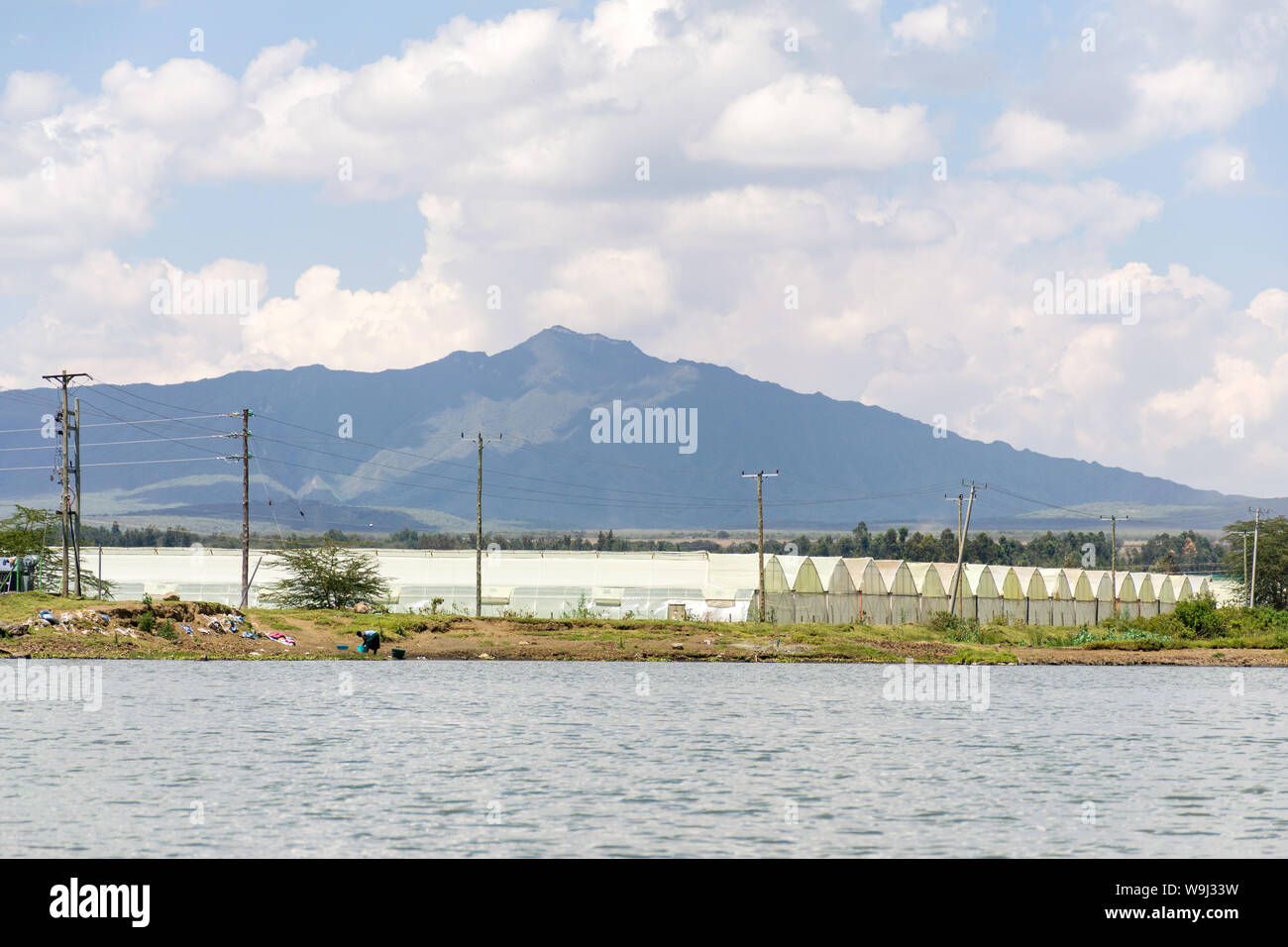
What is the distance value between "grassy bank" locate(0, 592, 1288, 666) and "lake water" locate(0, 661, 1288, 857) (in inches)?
560

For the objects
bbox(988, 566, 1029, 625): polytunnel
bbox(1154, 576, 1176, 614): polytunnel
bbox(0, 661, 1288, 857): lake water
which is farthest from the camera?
bbox(1154, 576, 1176, 614): polytunnel

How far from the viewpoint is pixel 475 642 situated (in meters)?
75.9

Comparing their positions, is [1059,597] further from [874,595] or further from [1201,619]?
[1201,619]

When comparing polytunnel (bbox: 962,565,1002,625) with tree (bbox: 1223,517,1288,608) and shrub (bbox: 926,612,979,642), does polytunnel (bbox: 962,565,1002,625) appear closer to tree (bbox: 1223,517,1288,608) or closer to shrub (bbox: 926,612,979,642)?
shrub (bbox: 926,612,979,642)

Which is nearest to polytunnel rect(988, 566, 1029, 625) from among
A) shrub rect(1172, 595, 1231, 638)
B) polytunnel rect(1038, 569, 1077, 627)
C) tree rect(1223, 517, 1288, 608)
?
polytunnel rect(1038, 569, 1077, 627)

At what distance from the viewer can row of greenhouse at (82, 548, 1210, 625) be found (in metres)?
97.2

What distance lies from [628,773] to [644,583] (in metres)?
69.4

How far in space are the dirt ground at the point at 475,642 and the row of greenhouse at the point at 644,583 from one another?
466 inches

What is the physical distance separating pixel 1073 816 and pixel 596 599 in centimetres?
7252

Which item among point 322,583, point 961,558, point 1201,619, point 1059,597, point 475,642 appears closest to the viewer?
point 475,642

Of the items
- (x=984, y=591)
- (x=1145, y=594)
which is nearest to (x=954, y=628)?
(x=984, y=591)

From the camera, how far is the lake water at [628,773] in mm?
24453
